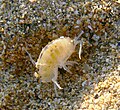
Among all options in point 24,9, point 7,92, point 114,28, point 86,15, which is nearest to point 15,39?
point 24,9

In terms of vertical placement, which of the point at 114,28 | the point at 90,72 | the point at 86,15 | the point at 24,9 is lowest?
the point at 90,72

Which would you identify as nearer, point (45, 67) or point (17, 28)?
point (45, 67)

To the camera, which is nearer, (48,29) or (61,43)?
(61,43)

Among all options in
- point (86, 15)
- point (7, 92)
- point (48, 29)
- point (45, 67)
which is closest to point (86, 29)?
point (86, 15)

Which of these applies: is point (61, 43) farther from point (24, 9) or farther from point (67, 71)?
point (24, 9)

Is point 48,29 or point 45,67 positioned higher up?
point 48,29

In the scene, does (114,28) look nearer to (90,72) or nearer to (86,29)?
(86,29)
